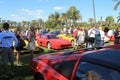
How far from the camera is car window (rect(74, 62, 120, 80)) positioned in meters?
3.50

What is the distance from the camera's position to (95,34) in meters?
14.7

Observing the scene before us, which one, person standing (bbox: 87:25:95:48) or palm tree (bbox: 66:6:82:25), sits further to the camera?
palm tree (bbox: 66:6:82:25)

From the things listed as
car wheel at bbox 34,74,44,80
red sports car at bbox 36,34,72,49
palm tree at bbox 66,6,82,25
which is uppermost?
palm tree at bbox 66,6,82,25

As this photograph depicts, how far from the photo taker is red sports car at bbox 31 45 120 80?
3607 mm

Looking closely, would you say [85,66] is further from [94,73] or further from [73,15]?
[73,15]

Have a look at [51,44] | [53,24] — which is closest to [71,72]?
[51,44]

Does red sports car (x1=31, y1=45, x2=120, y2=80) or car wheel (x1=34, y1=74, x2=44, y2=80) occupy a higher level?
red sports car (x1=31, y1=45, x2=120, y2=80)

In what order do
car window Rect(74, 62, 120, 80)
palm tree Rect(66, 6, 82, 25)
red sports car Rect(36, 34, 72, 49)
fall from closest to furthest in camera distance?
car window Rect(74, 62, 120, 80)
red sports car Rect(36, 34, 72, 49)
palm tree Rect(66, 6, 82, 25)

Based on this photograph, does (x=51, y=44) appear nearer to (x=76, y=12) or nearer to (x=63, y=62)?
(x=63, y=62)

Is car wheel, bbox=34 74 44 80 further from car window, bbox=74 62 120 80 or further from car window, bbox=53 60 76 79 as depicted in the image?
car window, bbox=74 62 120 80

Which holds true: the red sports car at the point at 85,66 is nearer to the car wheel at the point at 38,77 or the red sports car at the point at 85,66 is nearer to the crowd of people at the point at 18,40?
the car wheel at the point at 38,77

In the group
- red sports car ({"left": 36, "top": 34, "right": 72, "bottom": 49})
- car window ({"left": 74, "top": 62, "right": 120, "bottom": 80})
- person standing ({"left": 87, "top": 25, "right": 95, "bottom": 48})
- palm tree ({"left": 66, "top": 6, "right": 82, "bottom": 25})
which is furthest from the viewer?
palm tree ({"left": 66, "top": 6, "right": 82, "bottom": 25})

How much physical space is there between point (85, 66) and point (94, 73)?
1.72 feet

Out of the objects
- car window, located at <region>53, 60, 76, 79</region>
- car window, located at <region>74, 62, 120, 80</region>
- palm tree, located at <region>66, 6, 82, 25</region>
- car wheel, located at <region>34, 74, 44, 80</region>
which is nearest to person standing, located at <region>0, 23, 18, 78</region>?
car wheel, located at <region>34, 74, 44, 80</region>
